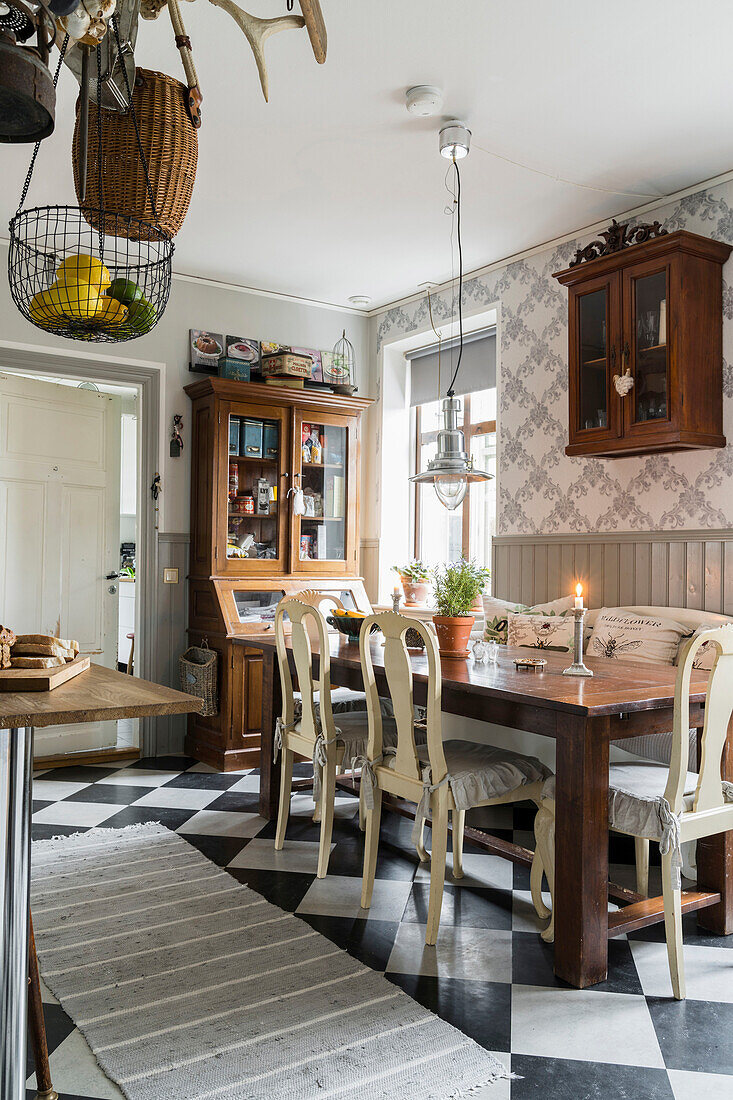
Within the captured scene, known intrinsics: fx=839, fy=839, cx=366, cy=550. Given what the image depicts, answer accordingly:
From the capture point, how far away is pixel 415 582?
523 cm

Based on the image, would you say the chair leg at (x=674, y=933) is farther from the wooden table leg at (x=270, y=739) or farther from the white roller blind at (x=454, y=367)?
the white roller blind at (x=454, y=367)

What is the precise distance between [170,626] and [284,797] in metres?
1.91

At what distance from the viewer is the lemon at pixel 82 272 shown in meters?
1.71

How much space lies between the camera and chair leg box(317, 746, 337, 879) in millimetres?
2924

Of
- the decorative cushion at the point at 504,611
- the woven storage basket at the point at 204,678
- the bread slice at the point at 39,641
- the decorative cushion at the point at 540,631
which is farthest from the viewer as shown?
the woven storage basket at the point at 204,678

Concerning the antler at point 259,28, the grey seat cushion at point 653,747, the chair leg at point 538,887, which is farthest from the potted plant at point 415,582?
the antler at point 259,28

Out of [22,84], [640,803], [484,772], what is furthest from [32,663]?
[640,803]

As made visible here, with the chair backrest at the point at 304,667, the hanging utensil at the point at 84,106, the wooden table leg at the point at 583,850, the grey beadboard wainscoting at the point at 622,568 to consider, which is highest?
the hanging utensil at the point at 84,106

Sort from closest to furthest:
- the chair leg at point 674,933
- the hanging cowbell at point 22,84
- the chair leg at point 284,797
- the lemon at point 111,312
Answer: the hanging cowbell at point 22,84, the lemon at point 111,312, the chair leg at point 674,933, the chair leg at point 284,797

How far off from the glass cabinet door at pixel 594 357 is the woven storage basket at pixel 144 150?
7.70 ft

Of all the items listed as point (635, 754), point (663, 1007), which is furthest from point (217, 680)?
point (663, 1007)

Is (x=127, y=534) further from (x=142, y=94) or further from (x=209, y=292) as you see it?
(x=142, y=94)

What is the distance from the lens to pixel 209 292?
16.6 ft

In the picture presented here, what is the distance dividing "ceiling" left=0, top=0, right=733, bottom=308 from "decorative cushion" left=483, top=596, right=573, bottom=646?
1876mm
